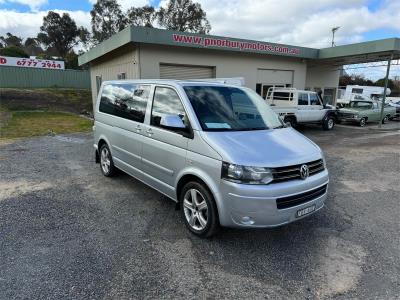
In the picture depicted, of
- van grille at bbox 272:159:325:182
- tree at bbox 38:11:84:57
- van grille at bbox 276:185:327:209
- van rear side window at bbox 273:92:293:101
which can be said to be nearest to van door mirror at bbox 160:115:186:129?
van grille at bbox 272:159:325:182

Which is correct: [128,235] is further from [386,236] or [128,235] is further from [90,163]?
[90,163]

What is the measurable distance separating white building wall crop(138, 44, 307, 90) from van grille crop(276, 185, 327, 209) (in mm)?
10273

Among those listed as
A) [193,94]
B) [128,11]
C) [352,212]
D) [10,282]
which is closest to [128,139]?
[193,94]

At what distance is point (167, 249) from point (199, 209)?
24.8 inches

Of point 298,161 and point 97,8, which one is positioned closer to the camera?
point 298,161

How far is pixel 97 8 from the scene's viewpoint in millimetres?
48062

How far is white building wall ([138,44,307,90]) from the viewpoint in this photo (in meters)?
Result: 12.6

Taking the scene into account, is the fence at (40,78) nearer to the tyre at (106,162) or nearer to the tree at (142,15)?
the tree at (142,15)

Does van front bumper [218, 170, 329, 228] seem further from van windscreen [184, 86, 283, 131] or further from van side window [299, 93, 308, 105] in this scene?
van side window [299, 93, 308, 105]

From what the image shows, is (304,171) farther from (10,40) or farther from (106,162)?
(10,40)

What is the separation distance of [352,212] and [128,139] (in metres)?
3.94

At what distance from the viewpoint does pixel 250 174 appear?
3303 millimetres

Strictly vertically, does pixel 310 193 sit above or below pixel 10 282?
above

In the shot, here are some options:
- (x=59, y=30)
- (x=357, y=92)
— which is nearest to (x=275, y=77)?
(x=357, y=92)
